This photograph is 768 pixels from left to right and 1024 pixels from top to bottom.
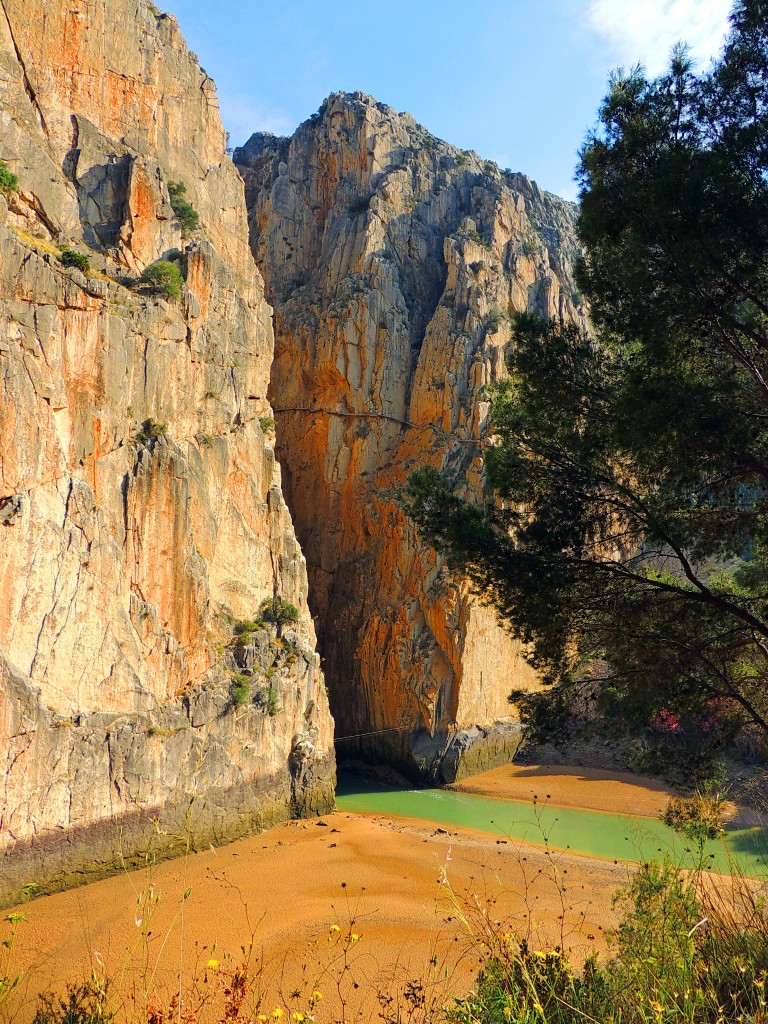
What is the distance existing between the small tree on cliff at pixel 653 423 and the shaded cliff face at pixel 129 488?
7834 millimetres

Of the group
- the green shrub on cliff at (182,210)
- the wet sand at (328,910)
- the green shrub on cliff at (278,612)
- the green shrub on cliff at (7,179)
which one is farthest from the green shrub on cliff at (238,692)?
the green shrub on cliff at (182,210)

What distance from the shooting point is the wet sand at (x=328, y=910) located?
776 cm

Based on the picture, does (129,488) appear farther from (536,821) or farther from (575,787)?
(575,787)

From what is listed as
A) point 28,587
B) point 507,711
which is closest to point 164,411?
point 28,587

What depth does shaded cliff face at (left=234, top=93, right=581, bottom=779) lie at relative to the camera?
24.3 m

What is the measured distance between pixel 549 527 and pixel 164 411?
37.3ft

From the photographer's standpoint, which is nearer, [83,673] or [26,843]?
[26,843]

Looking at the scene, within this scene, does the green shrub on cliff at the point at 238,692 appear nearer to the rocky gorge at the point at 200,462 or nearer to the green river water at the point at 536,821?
the rocky gorge at the point at 200,462

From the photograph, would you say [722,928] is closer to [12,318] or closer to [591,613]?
[591,613]

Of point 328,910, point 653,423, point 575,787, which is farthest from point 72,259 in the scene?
point 575,787

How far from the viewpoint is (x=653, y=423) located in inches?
231

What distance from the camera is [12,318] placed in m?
12.9

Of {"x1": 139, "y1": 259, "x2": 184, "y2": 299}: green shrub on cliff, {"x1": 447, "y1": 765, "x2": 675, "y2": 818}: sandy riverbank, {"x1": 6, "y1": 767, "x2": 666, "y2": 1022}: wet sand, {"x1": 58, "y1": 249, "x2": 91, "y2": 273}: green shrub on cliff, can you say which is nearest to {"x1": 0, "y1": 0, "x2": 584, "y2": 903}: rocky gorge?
{"x1": 58, "y1": 249, "x2": 91, "y2": 273}: green shrub on cliff

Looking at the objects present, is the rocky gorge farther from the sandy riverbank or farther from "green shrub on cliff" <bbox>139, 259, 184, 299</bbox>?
the sandy riverbank
